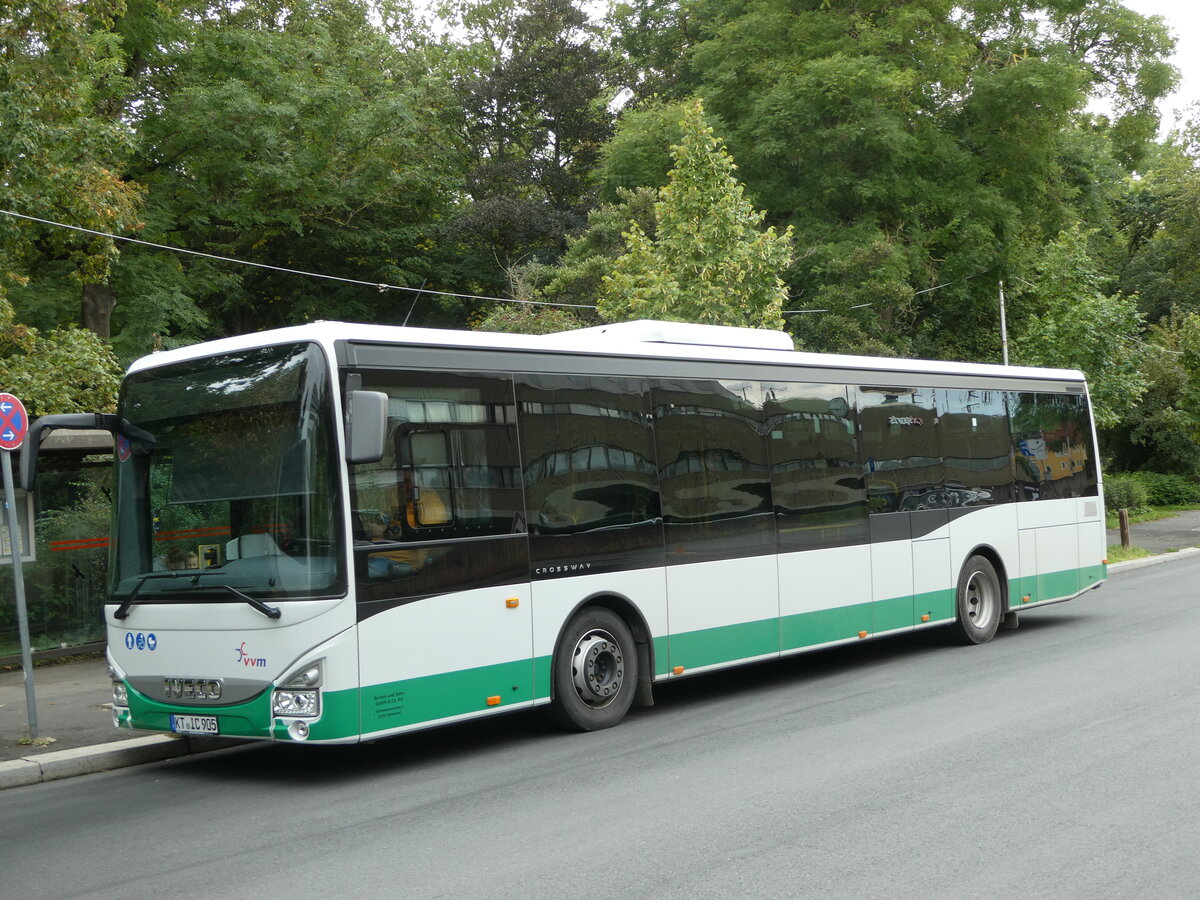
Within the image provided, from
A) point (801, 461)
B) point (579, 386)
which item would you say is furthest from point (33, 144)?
point (801, 461)

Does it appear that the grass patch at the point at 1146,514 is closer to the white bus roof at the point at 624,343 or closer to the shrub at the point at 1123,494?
the shrub at the point at 1123,494

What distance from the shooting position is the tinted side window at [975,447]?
1387cm

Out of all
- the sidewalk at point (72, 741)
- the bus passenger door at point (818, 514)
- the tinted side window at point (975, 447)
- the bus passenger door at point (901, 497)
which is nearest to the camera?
the sidewalk at point (72, 741)

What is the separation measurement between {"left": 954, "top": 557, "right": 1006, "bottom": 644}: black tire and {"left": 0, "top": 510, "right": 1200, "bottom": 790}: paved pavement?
8162 millimetres

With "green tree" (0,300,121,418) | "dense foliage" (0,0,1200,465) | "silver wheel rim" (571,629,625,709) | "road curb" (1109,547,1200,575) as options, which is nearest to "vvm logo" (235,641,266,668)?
"silver wheel rim" (571,629,625,709)

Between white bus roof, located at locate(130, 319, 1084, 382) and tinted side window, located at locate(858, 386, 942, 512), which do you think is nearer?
white bus roof, located at locate(130, 319, 1084, 382)

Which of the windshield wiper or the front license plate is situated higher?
the windshield wiper

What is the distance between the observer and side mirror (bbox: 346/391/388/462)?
7.81m

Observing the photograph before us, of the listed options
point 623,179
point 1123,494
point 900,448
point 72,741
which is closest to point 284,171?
point 623,179

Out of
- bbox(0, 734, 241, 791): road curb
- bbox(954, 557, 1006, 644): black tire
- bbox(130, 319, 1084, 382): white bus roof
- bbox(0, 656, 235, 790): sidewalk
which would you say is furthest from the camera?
bbox(954, 557, 1006, 644): black tire

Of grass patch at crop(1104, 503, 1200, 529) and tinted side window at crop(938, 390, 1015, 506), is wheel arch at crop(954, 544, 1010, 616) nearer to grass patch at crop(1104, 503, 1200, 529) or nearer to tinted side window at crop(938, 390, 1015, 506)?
tinted side window at crop(938, 390, 1015, 506)

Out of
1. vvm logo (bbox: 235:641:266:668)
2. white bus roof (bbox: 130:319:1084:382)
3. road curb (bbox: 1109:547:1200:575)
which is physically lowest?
road curb (bbox: 1109:547:1200:575)

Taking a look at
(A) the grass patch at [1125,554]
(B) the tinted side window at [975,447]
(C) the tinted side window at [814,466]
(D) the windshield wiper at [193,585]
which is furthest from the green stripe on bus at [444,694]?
(A) the grass patch at [1125,554]

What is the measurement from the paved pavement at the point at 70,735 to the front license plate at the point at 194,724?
1047mm
